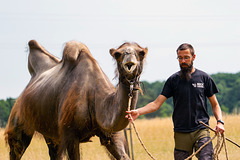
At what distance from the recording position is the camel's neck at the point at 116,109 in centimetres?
586

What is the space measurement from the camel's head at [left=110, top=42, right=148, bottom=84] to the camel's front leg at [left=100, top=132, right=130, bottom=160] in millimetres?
1477

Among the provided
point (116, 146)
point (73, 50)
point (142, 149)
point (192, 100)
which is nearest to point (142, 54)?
point (192, 100)

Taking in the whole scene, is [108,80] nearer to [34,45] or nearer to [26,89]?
[26,89]

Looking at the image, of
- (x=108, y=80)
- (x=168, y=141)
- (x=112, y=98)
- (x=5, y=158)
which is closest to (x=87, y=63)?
(x=108, y=80)

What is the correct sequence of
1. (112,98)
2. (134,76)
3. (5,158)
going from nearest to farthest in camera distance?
(134,76) < (112,98) < (5,158)

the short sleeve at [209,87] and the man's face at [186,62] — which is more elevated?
the man's face at [186,62]

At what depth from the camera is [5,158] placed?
12.1m

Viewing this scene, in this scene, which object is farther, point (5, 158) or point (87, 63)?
point (5, 158)

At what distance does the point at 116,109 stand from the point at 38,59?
4.77m

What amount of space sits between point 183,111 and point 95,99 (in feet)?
6.50

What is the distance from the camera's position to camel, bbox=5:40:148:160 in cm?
590

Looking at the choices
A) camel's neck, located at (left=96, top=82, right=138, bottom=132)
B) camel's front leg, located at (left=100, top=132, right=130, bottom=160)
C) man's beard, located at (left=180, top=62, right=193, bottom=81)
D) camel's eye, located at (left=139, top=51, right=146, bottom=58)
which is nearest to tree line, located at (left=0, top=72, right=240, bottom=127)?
camel's front leg, located at (left=100, top=132, right=130, bottom=160)

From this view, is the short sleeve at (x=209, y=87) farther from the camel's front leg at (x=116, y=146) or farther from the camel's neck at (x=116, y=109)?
the camel's front leg at (x=116, y=146)

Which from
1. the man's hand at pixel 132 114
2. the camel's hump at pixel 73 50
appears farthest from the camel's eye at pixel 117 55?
the camel's hump at pixel 73 50
